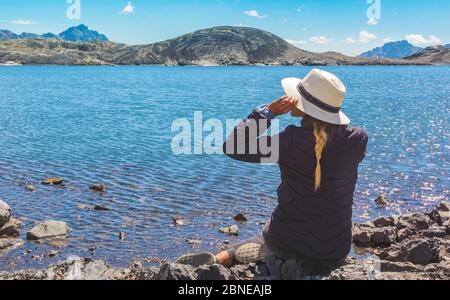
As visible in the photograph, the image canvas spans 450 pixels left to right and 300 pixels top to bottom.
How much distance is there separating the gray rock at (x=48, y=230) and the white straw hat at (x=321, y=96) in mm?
10169

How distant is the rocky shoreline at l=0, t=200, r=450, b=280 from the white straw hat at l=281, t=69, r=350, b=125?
6.72 ft

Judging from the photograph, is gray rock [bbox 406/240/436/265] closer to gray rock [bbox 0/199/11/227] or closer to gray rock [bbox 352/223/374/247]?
gray rock [bbox 352/223/374/247]

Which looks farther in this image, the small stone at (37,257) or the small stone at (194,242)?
the small stone at (194,242)

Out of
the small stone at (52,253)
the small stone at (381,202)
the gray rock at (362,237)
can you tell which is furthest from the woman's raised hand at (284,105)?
the small stone at (381,202)

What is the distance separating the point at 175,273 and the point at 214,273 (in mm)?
602

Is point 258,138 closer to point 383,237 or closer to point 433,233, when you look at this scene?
point 383,237

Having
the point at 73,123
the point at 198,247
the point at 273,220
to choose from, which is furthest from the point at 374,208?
the point at 73,123

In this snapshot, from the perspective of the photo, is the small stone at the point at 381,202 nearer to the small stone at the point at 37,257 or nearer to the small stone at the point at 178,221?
the small stone at the point at 178,221

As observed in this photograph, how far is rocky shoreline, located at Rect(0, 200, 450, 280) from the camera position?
7.52 metres

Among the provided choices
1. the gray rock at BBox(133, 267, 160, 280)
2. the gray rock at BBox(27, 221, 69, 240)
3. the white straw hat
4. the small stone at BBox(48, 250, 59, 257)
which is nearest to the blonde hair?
the white straw hat

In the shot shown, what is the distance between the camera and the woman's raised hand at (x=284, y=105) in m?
6.95

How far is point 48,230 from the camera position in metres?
15.0

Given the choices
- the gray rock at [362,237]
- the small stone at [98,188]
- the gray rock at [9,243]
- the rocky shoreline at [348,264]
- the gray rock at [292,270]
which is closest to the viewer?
the gray rock at [292,270]
